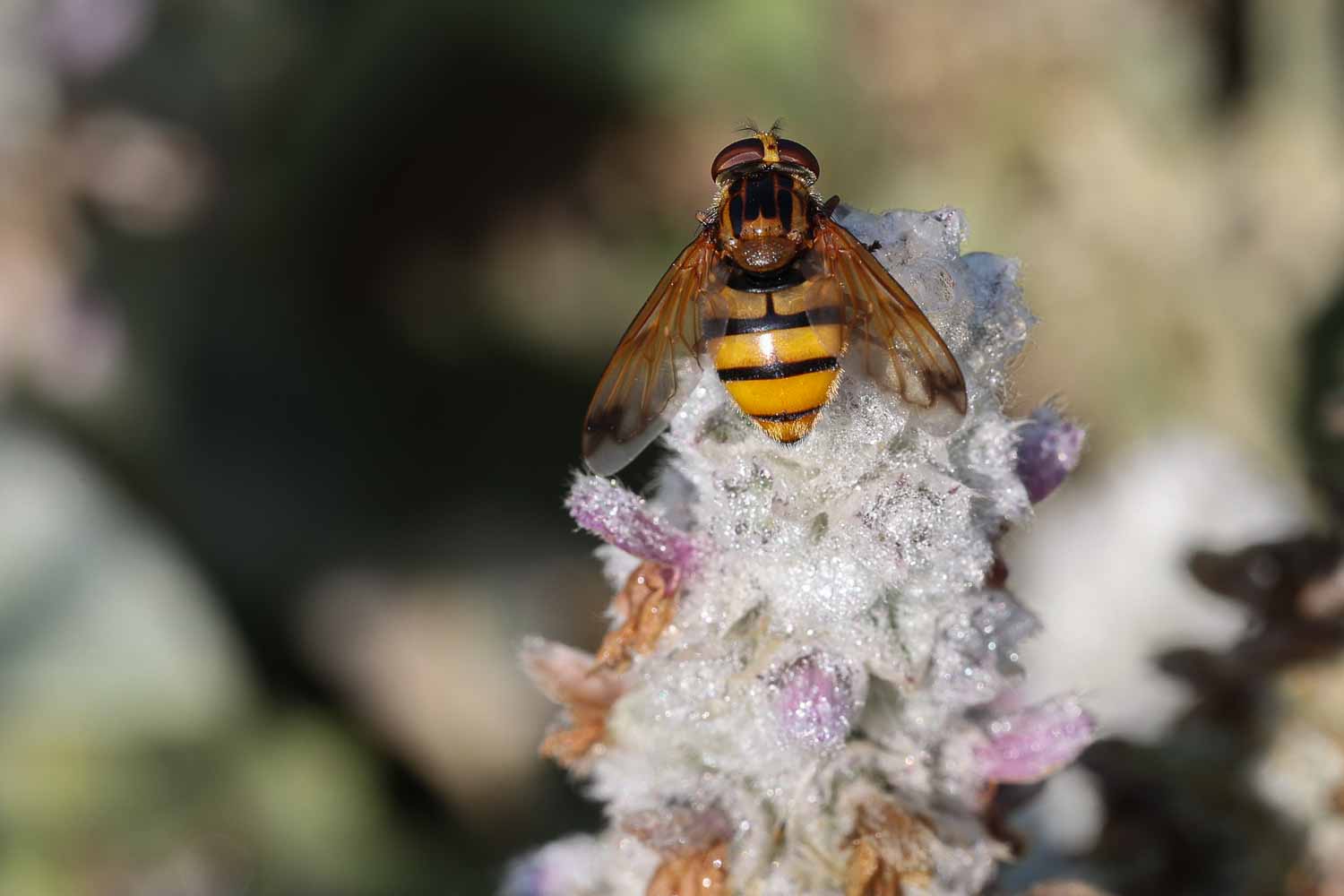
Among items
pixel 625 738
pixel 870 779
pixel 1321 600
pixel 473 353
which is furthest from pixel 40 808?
pixel 1321 600

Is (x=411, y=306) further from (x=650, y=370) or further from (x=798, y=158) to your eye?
(x=650, y=370)

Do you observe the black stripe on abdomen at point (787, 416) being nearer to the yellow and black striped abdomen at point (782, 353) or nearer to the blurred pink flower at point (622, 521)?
the yellow and black striped abdomen at point (782, 353)

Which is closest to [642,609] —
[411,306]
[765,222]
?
[765,222]

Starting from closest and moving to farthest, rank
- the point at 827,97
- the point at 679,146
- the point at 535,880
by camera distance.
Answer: the point at 535,880
the point at 827,97
the point at 679,146

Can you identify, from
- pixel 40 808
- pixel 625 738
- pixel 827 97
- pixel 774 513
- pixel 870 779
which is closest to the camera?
pixel 774 513

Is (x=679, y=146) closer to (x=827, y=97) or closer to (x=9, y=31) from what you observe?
(x=827, y=97)

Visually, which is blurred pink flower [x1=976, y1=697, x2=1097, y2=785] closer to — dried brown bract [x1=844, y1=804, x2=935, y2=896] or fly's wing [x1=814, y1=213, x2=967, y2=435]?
dried brown bract [x1=844, y1=804, x2=935, y2=896]
